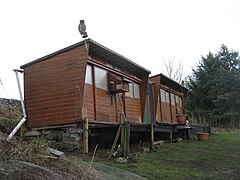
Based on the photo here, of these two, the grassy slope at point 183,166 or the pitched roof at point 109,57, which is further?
the pitched roof at point 109,57

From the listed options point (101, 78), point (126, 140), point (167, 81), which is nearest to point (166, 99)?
point (167, 81)

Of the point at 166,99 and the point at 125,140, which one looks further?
the point at 166,99

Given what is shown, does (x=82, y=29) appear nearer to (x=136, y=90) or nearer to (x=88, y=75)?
(x=88, y=75)

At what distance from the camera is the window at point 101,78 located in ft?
31.8

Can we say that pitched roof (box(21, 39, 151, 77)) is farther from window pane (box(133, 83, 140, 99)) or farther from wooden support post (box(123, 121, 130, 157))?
wooden support post (box(123, 121, 130, 157))

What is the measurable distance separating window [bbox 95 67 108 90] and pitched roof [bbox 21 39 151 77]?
0.53m

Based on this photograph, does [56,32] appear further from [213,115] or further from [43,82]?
[213,115]

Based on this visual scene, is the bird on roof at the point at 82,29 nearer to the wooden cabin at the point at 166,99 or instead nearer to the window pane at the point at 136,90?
the window pane at the point at 136,90

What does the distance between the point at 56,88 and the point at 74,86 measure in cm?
74

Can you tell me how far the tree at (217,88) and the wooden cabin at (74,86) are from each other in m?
17.5

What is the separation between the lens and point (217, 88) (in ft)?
87.0

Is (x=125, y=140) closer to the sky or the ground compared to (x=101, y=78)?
closer to the ground

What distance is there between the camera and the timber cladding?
868 cm

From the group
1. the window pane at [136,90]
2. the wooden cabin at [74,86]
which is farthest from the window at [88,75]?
the window pane at [136,90]
